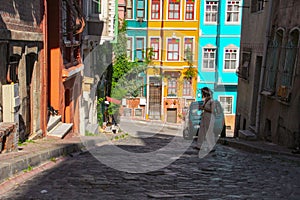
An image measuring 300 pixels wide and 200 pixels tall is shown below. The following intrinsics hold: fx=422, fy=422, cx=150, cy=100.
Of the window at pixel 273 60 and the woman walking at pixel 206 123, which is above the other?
the window at pixel 273 60

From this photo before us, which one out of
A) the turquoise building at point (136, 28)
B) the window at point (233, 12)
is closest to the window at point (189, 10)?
the window at point (233, 12)

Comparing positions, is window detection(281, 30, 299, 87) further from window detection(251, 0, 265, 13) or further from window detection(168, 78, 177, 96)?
window detection(168, 78, 177, 96)

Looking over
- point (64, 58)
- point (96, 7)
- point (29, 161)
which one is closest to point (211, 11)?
point (96, 7)

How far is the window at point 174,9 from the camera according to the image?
34656 millimetres

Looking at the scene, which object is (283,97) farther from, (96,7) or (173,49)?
(173,49)

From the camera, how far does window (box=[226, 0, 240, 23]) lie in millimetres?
33344

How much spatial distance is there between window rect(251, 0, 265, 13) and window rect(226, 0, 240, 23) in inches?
580

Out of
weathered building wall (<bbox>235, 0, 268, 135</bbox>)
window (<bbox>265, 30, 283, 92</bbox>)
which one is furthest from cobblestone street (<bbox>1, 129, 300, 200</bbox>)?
weathered building wall (<bbox>235, 0, 268, 135</bbox>)

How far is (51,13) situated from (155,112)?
74.7 ft

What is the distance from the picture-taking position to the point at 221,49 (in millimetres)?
34094

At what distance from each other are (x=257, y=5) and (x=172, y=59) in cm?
1685

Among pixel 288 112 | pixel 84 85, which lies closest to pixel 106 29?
pixel 84 85

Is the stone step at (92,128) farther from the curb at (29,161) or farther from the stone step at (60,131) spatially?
the curb at (29,161)

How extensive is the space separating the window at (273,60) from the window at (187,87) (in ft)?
63.3
